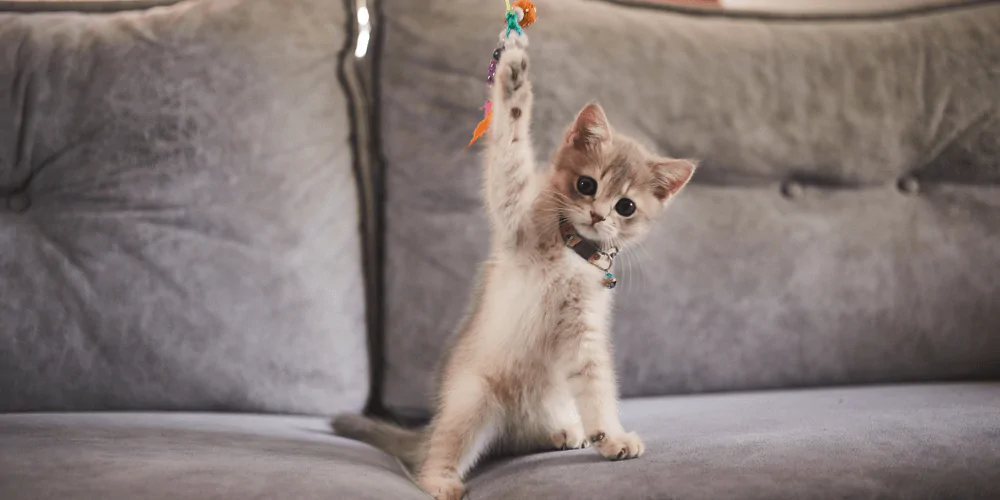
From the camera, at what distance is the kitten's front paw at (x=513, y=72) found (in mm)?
836

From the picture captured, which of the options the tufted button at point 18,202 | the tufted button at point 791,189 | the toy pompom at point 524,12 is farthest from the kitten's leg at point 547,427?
the tufted button at point 18,202

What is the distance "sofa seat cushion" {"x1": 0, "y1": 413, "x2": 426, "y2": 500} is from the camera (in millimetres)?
628

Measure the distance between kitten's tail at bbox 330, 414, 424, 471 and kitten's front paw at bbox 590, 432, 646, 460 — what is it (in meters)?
0.27

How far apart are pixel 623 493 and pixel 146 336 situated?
768mm

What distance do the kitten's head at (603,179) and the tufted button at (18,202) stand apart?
828 millimetres

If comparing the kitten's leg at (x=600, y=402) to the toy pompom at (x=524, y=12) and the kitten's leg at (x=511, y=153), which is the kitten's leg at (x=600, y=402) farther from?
the toy pompom at (x=524, y=12)

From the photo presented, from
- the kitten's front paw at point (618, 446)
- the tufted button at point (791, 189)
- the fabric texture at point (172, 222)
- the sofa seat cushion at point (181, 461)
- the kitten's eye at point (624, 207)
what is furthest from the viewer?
the tufted button at point (791, 189)

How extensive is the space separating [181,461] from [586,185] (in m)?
0.55

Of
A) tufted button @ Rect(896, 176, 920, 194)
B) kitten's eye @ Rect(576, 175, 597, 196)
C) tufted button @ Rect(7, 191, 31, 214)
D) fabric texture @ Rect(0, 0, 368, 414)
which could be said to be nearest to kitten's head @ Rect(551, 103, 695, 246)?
kitten's eye @ Rect(576, 175, 597, 196)

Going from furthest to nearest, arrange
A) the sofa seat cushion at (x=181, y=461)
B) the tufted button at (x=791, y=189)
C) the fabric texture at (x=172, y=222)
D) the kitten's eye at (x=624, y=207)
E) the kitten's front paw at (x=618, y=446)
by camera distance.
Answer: the tufted button at (x=791, y=189) → the fabric texture at (x=172, y=222) → the kitten's eye at (x=624, y=207) → the kitten's front paw at (x=618, y=446) → the sofa seat cushion at (x=181, y=461)

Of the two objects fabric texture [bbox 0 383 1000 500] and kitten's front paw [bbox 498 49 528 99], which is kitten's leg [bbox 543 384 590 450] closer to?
fabric texture [bbox 0 383 1000 500]

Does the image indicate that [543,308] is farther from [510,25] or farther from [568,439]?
[510,25]

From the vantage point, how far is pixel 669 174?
3.09ft

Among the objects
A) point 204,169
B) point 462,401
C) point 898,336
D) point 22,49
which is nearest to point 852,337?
point 898,336
